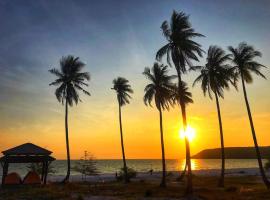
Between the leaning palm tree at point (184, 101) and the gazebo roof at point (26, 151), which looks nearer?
the leaning palm tree at point (184, 101)

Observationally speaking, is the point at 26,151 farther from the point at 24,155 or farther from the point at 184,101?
the point at 184,101

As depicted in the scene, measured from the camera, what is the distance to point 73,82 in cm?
4988

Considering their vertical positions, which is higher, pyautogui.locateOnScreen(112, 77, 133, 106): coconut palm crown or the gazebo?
pyautogui.locateOnScreen(112, 77, 133, 106): coconut palm crown

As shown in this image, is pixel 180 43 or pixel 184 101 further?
pixel 184 101

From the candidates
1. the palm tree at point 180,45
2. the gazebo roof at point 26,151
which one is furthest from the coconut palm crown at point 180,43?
the gazebo roof at point 26,151

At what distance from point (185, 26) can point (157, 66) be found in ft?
35.9

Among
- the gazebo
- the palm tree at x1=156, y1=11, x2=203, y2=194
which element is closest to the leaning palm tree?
the palm tree at x1=156, y1=11, x2=203, y2=194

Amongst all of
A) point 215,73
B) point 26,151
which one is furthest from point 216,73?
point 26,151

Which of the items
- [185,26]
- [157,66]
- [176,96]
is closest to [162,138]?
[176,96]

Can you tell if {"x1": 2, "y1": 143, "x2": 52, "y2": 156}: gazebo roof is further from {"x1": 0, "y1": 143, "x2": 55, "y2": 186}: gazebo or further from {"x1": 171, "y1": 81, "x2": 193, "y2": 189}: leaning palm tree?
{"x1": 171, "y1": 81, "x2": 193, "y2": 189}: leaning palm tree

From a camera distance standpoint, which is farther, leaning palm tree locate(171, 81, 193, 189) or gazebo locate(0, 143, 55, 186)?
gazebo locate(0, 143, 55, 186)

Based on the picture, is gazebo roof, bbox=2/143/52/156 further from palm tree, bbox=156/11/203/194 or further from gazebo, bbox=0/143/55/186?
palm tree, bbox=156/11/203/194

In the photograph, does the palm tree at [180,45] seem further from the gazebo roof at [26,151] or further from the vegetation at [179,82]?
the gazebo roof at [26,151]

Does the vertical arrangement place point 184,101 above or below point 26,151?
above
